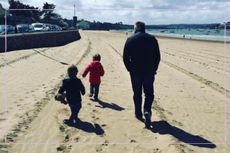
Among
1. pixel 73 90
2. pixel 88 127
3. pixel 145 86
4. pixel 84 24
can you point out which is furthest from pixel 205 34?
pixel 88 127

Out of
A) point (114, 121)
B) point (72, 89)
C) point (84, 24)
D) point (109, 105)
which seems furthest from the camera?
point (84, 24)

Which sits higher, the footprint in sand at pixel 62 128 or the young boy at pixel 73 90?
the young boy at pixel 73 90

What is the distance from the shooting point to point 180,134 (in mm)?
7895

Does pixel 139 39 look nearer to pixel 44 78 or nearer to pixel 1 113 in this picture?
pixel 1 113

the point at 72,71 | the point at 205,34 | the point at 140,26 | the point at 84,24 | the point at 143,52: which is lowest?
the point at 72,71

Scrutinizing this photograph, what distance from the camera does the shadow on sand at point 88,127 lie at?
7982 mm

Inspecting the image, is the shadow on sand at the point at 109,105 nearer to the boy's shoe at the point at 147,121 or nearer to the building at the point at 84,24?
the boy's shoe at the point at 147,121

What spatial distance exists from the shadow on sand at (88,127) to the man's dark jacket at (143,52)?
4.09 ft

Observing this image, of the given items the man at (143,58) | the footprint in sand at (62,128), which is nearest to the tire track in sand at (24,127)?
the footprint in sand at (62,128)

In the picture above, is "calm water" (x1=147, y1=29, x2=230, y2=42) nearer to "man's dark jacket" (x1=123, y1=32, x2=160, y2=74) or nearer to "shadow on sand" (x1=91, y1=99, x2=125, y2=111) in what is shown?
"shadow on sand" (x1=91, y1=99, x2=125, y2=111)

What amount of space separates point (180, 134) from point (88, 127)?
5.36 ft

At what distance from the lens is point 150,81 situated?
8.42 meters

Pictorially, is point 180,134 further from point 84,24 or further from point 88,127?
point 84,24

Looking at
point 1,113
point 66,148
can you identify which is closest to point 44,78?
point 1,113
